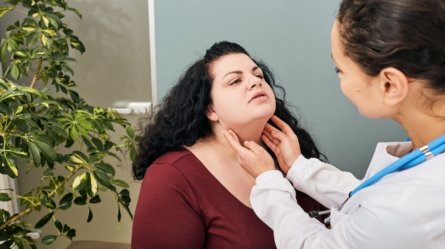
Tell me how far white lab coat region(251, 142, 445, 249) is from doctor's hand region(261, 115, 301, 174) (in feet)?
0.98

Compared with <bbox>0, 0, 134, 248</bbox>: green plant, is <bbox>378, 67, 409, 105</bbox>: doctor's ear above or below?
above

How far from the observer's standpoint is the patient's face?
1.23 metres

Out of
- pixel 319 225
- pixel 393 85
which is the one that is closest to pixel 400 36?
pixel 393 85

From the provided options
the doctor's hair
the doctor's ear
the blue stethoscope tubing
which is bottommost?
the blue stethoscope tubing

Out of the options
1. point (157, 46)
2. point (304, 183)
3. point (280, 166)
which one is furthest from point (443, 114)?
point (157, 46)

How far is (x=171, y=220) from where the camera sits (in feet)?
3.87

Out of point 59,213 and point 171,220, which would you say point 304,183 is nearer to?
point 171,220

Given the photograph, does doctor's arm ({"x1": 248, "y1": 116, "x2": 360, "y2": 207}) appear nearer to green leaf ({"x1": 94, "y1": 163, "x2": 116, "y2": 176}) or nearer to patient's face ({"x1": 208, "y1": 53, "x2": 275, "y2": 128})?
patient's face ({"x1": 208, "y1": 53, "x2": 275, "y2": 128})

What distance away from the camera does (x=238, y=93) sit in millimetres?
1249

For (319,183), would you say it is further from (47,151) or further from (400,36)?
(47,151)

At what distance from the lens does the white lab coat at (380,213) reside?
0.70 meters

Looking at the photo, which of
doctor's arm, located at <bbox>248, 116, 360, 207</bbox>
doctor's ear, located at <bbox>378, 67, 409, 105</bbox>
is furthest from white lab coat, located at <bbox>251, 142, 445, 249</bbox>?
doctor's arm, located at <bbox>248, 116, 360, 207</bbox>

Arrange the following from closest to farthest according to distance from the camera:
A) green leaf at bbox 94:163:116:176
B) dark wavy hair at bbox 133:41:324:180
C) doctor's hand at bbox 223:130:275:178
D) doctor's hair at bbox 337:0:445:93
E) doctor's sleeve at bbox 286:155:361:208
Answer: doctor's hair at bbox 337:0:445:93, doctor's hand at bbox 223:130:275:178, doctor's sleeve at bbox 286:155:361:208, dark wavy hair at bbox 133:41:324:180, green leaf at bbox 94:163:116:176

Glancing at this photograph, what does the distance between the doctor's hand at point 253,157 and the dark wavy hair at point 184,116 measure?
6.6 inches
